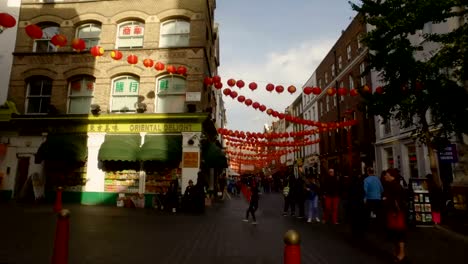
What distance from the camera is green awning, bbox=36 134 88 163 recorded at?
1394 cm

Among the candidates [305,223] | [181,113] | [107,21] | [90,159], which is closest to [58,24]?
[107,21]

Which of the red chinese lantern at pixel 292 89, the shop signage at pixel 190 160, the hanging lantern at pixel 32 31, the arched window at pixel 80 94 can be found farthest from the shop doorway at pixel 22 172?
the red chinese lantern at pixel 292 89

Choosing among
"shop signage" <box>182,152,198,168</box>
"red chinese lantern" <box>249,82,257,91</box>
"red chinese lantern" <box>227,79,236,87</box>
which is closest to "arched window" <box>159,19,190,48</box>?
"red chinese lantern" <box>227,79,236,87</box>

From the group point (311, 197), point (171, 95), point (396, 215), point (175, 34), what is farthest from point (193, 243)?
point (175, 34)

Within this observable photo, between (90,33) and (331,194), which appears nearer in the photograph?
(331,194)

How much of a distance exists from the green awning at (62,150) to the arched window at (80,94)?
2000mm

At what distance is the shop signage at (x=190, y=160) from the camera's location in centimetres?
1409

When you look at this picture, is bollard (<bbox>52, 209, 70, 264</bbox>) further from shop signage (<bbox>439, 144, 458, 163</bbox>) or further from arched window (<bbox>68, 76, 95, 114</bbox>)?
arched window (<bbox>68, 76, 95, 114</bbox>)

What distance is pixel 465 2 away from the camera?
30.1 feet

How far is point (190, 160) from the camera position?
555 inches

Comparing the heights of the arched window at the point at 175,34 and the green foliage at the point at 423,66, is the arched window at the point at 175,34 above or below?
above

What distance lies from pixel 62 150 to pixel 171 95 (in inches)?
226

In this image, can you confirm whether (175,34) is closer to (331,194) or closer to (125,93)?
(125,93)

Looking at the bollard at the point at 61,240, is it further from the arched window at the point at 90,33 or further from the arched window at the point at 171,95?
the arched window at the point at 90,33
